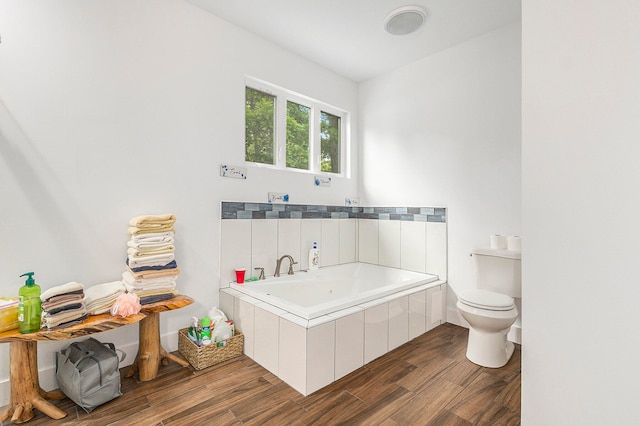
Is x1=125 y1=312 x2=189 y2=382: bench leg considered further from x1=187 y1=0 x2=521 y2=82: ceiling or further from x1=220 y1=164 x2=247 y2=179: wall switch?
x1=187 y1=0 x2=521 y2=82: ceiling

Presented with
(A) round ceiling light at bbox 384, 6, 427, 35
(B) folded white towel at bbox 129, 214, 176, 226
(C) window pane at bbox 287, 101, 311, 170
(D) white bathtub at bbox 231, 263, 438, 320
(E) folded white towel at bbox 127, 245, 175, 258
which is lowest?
(D) white bathtub at bbox 231, 263, 438, 320

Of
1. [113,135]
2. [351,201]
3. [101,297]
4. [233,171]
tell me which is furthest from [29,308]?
[351,201]

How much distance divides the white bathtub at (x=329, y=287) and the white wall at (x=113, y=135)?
20.3 inches

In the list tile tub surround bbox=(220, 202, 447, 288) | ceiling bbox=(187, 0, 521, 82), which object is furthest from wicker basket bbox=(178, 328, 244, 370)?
ceiling bbox=(187, 0, 521, 82)

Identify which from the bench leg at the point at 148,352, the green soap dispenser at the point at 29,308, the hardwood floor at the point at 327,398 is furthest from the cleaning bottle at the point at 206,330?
the green soap dispenser at the point at 29,308

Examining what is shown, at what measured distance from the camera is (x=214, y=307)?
245cm

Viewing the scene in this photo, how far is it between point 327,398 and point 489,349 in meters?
1.25

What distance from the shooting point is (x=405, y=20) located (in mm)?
2504

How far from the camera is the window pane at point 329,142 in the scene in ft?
11.5

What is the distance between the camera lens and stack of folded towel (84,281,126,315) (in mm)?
1752

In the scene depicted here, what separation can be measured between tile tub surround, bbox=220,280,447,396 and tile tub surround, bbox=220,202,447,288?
0.43m
